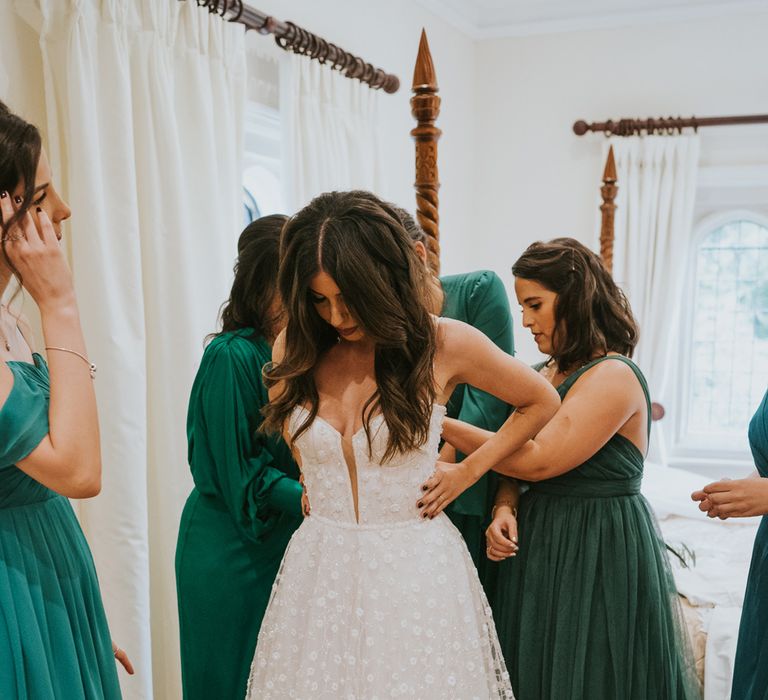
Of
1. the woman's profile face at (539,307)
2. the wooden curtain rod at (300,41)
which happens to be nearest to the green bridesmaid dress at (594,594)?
the woman's profile face at (539,307)

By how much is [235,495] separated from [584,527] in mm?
733

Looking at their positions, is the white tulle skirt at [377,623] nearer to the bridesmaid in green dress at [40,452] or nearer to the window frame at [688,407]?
the bridesmaid in green dress at [40,452]

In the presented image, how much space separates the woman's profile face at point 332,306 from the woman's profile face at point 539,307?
1.93 feet

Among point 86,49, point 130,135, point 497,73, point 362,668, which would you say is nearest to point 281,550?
point 362,668

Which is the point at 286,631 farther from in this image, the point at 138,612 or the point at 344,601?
the point at 138,612

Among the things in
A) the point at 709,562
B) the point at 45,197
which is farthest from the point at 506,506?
the point at 709,562

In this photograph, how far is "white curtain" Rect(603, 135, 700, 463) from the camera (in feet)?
15.0

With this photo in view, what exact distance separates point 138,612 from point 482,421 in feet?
3.25

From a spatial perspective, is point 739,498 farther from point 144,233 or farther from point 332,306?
point 144,233

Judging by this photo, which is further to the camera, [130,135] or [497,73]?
[497,73]

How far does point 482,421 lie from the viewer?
5.99ft

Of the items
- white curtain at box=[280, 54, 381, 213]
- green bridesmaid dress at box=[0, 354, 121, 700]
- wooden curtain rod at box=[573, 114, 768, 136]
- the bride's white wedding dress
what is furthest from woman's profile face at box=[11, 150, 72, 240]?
wooden curtain rod at box=[573, 114, 768, 136]

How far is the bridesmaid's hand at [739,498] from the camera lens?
1.57 meters

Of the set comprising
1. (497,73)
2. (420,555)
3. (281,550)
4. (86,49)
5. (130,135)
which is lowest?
(281,550)
